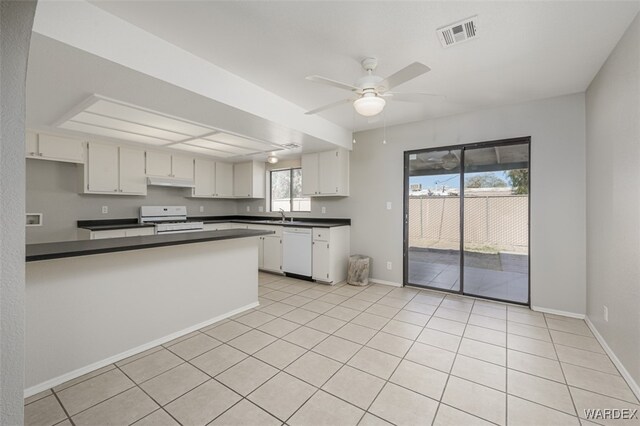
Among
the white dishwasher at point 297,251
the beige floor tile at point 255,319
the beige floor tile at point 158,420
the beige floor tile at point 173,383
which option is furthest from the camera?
the white dishwasher at point 297,251

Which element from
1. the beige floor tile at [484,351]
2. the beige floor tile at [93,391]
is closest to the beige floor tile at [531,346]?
the beige floor tile at [484,351]

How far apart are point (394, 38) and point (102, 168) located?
448 centimetres

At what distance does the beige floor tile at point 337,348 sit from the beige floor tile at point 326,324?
196mm

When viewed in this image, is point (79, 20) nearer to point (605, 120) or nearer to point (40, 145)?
point (40, 145)

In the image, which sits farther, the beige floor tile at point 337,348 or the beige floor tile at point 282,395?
the beige floor tile at point 337,348

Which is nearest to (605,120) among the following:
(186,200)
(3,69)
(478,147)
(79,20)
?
(478,147)

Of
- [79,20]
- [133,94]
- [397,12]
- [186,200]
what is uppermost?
[397,12]

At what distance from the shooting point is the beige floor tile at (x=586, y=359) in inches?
84.4

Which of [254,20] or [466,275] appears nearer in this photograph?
[254,20]

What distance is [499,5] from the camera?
177cm

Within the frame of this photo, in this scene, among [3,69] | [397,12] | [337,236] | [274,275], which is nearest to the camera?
[3,69]

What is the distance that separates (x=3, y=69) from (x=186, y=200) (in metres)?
5.38

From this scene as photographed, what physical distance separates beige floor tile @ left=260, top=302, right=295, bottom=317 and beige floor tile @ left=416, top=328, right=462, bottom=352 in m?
1.50

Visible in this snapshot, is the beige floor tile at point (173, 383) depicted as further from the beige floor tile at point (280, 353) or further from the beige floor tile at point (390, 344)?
the beige floor tile at point (390, 344)
